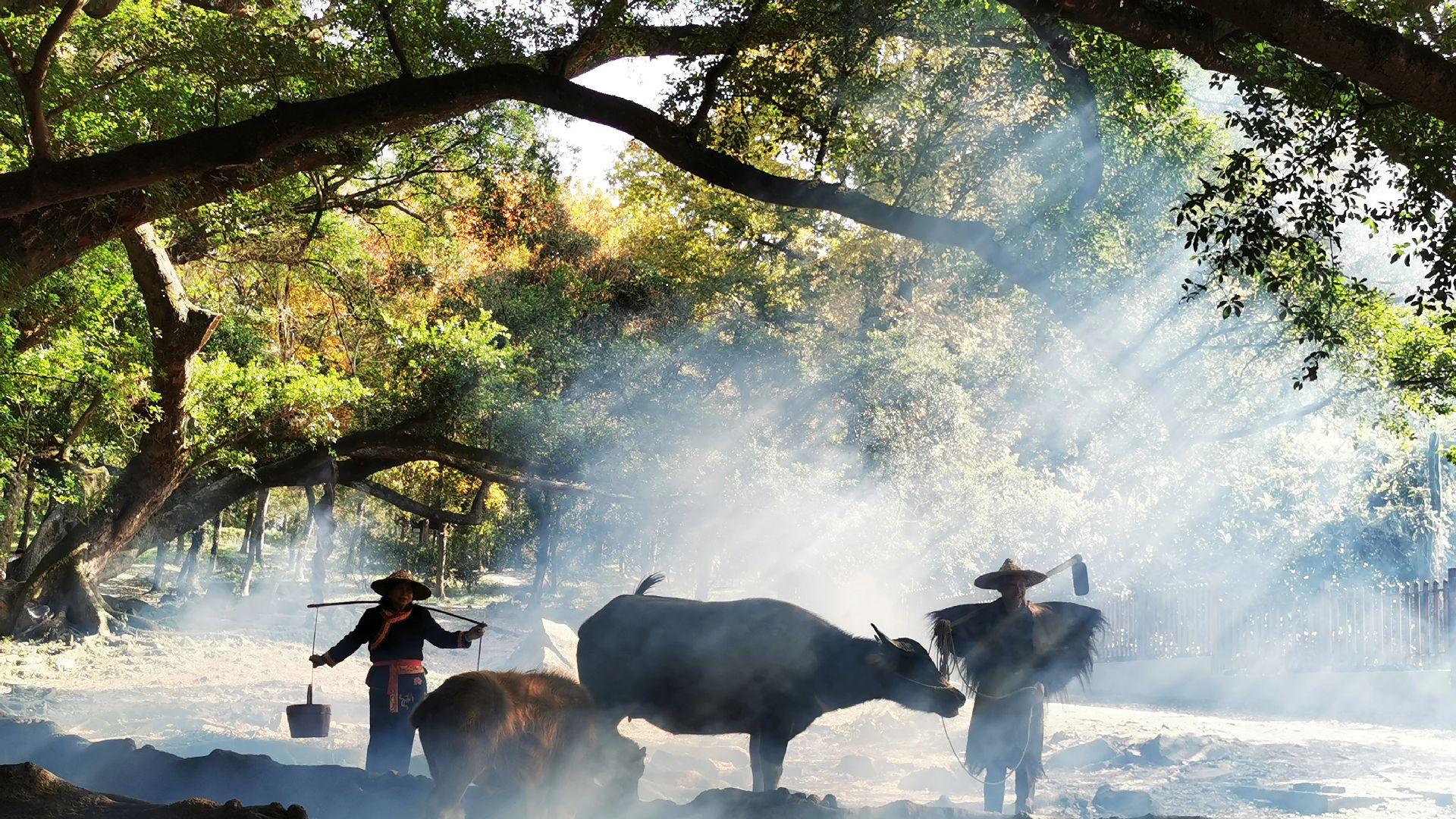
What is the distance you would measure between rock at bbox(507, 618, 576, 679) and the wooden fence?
10322mm

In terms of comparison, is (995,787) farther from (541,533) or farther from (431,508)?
(541,533)

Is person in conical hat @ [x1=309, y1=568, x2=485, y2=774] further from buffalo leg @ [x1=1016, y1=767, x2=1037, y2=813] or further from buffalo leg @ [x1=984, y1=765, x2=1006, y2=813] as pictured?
buffalo leg @ [x1=1016, y1=767, x2=1037, y2=813]

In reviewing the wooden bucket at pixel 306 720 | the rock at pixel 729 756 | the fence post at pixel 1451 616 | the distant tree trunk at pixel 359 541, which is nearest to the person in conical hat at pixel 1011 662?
the rock at pixel 729 756

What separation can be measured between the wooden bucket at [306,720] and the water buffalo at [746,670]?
89.4 inches

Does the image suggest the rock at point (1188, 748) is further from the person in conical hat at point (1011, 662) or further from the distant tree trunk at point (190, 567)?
the distant tree trunk at point (190, 567)

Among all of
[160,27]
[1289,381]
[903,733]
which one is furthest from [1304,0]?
[1289,381]

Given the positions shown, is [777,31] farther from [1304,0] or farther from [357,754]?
[357,754]

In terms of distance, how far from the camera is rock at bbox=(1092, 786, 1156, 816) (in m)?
9.45

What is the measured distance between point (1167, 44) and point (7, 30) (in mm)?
9128

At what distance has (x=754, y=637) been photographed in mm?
9023

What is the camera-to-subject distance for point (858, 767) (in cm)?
1202

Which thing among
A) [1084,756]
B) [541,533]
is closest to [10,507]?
[541,533]

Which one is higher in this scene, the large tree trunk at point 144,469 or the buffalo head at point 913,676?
the large tree trunk at point 144,469

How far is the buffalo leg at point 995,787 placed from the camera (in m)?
8.55
